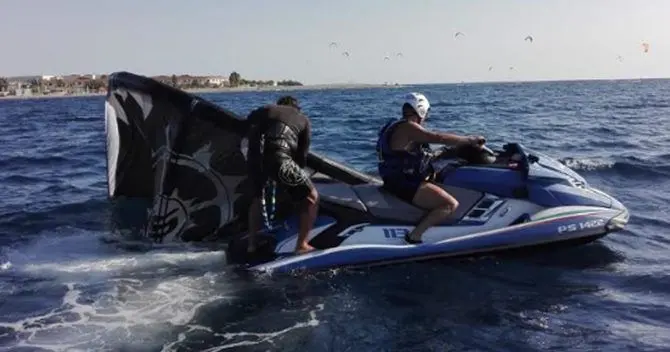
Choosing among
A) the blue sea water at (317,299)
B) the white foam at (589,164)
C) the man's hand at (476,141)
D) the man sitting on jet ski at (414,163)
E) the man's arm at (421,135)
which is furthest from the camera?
the white foam at (589,164)

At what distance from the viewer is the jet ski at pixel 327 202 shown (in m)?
6.66

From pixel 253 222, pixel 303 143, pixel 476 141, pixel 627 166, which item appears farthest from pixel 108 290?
pixel 627 166

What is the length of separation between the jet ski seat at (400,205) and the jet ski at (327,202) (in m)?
0.01

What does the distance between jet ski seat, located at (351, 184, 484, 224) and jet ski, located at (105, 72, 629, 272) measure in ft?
0.04

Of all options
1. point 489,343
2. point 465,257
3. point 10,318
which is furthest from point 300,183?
point 10,318

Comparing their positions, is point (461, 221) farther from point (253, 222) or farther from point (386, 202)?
point (253, 222)

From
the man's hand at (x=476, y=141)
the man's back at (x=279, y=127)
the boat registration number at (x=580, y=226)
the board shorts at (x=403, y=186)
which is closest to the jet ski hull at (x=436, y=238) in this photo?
the boat registration number at (x=580, y=226)

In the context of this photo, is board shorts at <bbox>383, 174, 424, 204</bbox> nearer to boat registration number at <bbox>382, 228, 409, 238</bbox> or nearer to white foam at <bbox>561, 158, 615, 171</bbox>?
boat registration number at <bbox>382, 228, 409, 238</bbox>

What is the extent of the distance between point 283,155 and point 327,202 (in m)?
0.91

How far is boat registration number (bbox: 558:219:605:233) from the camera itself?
266 inches

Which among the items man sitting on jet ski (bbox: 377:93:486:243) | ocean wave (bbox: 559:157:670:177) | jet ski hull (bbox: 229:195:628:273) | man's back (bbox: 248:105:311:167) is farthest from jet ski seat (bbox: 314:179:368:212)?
ocean wave (bbox: 559:157:670:177)

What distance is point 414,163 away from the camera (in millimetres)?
6621

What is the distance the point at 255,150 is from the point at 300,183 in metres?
0.56

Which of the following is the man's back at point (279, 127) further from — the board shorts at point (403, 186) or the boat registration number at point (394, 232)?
the boat registration number at point (394, 232)
